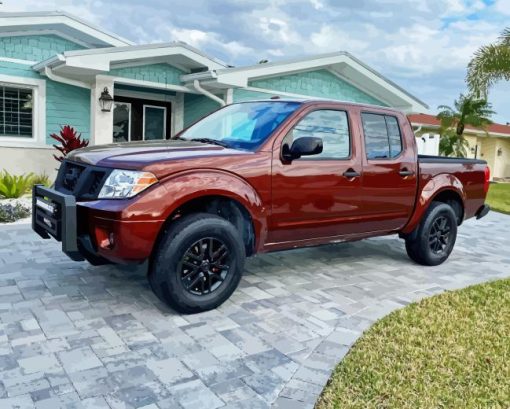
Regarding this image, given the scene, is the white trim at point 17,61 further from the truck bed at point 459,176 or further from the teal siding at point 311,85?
the truck bed at point 459,176

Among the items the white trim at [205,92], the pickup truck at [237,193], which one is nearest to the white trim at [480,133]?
the white trim at [205,92]

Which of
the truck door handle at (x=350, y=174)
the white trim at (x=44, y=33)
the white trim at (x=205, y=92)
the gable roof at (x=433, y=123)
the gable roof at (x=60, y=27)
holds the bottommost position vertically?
the truck door handle at (x=350, y=174)

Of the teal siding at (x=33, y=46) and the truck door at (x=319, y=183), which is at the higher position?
the teal siding at (x=33, y=46)

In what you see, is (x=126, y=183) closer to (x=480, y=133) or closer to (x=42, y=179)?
(x=42, y=179)

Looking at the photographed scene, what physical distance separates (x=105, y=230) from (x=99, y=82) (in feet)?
29.6

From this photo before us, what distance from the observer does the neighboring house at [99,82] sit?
11555 mm

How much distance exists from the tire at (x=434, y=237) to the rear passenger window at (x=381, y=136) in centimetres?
102

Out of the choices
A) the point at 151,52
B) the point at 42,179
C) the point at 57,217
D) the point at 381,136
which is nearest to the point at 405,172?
the point at 381,136

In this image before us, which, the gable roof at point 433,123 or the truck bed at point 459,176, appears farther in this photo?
the gable roof at point 433,123

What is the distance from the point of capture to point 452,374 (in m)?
3.38

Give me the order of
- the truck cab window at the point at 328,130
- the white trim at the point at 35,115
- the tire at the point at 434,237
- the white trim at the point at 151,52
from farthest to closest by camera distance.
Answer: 1. the white trim at the point at 35,115
2. the white trim at the point at 151,52
3. the tire at the point at 434,237
4. the truck cab window at the point at 328,130

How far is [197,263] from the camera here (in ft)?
13.9

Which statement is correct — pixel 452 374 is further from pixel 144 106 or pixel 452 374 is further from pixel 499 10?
pixel 499 10

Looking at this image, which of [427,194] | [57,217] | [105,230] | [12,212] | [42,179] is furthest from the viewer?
[42,179]
